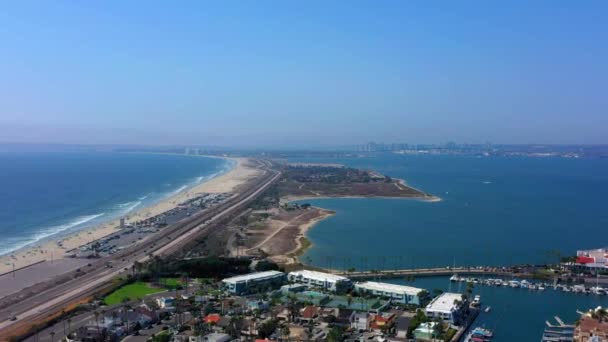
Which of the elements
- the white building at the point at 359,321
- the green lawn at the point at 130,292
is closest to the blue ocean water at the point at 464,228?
the green lawn at the point at 130,292

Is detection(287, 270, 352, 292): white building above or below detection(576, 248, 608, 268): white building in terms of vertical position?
below

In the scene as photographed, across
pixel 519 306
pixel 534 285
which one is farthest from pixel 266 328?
pixel 534 285

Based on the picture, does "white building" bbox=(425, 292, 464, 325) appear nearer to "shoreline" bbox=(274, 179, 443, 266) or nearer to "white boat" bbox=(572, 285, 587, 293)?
"white boat" bbox=(572, 285, 587, 293)

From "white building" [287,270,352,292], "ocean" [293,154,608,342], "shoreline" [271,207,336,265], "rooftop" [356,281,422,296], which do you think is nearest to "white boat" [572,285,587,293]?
"ocean" [293,154,608,342]

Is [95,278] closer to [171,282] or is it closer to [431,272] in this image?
[171,282]

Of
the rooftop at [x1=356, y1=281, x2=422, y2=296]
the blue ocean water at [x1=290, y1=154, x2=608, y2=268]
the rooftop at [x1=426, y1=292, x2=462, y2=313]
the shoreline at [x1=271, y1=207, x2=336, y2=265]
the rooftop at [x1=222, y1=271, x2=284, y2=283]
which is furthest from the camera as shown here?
the blue ocean water at [x1=290, y1=154, x2=608, y2=268]

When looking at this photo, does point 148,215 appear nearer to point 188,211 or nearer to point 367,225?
point 188,211

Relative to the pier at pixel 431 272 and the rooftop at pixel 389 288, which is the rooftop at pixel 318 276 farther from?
the pier at pixel 431 272

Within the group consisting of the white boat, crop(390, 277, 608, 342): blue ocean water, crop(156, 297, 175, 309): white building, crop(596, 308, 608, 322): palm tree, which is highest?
crop(596, 308, 608, 322): palm tree
